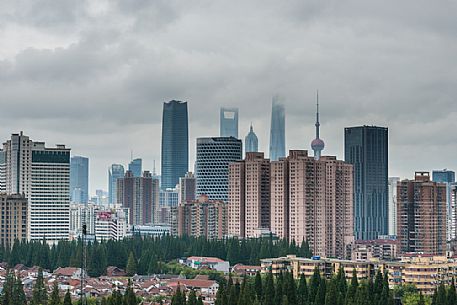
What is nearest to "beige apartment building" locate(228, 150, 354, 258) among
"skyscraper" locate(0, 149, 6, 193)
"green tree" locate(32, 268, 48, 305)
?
"skyscraper" locate(0, 149, 6, 193)

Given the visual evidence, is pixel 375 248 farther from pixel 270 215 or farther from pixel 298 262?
pixel 298 262

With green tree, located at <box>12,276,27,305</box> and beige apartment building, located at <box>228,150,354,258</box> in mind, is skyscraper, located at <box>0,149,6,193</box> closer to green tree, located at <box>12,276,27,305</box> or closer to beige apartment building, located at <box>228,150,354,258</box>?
beige apartment building, located at <box>228,150,354,258</box>

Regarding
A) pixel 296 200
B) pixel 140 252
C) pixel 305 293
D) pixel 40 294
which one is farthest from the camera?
pixel 296 200

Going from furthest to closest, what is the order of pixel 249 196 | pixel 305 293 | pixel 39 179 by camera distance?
pixel 39 179 → pixel 249 196 → pixel 305 293

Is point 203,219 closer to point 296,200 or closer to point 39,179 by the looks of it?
point 39,179

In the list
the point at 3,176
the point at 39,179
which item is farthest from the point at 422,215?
the point at 3,176

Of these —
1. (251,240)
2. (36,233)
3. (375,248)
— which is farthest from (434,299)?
(36,233)

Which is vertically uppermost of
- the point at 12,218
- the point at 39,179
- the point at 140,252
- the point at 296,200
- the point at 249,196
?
the point at 39,179

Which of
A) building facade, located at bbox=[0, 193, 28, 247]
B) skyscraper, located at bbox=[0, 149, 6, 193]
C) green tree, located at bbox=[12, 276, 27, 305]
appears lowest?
green tree, located at bbox=[12, 276, 27, 305]
